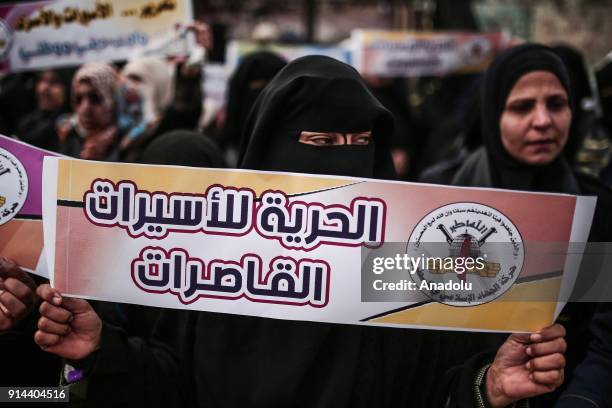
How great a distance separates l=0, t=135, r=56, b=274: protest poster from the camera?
1661 millimetres

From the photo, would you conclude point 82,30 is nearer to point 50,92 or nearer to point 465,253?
point 50,92

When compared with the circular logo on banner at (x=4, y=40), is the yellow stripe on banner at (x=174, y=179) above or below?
below

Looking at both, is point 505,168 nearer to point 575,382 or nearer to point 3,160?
point 575,382

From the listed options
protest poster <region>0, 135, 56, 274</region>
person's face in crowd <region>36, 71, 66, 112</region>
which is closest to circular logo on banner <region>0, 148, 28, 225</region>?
protest poster <region>0, 135, 56, 274</region>

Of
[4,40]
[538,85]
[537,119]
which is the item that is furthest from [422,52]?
[4,40]

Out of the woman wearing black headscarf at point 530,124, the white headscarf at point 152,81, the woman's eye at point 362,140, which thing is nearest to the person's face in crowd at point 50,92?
the white headscarf at point 152,81

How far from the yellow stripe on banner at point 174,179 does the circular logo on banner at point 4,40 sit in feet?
6.01

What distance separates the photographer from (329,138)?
1837mm

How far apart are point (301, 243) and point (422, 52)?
15.0ft

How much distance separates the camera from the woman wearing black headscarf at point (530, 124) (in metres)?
2.50

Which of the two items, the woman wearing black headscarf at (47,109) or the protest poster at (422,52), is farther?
the protest poster at (422,52)

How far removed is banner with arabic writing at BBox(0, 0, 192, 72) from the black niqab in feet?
6.24

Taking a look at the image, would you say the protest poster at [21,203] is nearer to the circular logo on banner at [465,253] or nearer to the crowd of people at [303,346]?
the crowd of people at [303,346]

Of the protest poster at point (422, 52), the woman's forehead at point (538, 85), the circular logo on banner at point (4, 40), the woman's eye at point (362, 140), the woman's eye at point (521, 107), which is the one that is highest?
the protest poster at point (422, 52)
